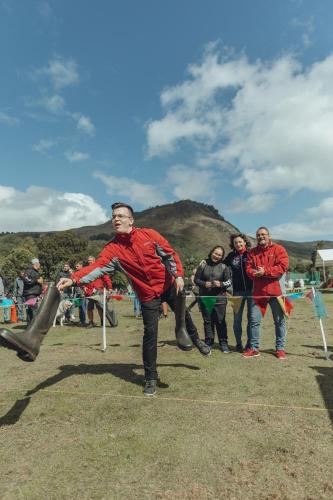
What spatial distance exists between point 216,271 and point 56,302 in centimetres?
418

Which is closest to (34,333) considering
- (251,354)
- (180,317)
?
(180,317)

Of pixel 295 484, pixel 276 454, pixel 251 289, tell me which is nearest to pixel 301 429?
pixel 276 454

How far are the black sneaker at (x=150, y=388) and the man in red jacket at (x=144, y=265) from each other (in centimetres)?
10

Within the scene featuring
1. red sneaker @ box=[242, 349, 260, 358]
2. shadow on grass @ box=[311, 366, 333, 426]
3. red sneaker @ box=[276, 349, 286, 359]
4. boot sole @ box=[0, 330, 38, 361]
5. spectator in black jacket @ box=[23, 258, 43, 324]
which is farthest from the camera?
spectator in black jacket @ box=[23, 258, 43, 324]

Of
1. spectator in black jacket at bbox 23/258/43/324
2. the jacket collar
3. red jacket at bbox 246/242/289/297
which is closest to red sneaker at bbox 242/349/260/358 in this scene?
red jacket at bbox 246/242/289/297

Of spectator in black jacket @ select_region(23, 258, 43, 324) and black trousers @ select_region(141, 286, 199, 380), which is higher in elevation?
spectator in black jacket @ select_region(23, 258, 43, 324)

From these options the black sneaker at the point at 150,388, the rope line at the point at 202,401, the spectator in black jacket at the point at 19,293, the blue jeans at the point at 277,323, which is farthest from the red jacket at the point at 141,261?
the spectator in black jacket at the point at 19,293

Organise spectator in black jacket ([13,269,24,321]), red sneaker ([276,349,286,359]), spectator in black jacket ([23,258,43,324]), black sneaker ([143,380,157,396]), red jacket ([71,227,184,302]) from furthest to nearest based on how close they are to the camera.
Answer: spectator in black jacket ([13,269,24,321]), spectator in black jacket ([23,258,43,324]), red sneaker ([276,349,286,359]), red jacket ([71,227,184,302]), black sneaker ([143,380,157,396])

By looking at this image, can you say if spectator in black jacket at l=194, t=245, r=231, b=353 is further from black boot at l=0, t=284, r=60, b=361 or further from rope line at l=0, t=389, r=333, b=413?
black boot at l=0, t=284, r=60, b=361

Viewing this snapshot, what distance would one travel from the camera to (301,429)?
3.65 m

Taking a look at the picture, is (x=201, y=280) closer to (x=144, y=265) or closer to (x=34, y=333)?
(x=144, y=265)

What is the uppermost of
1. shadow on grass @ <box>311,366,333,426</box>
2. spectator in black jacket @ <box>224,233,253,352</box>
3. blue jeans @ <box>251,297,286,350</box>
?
spectator in black jacket @ <box>224,233,253,352</box>

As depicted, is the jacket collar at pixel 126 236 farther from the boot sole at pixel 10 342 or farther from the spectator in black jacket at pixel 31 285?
the spectator in black jacket at pixel 31 285

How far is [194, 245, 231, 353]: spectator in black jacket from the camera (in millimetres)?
7594
